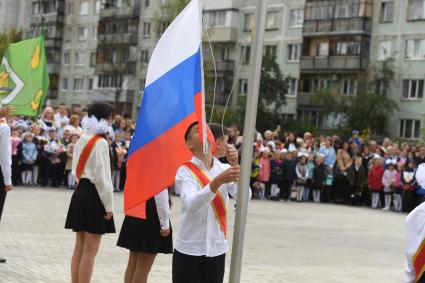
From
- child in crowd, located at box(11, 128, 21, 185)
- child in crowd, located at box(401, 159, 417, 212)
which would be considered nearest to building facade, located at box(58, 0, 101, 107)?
child in crowd, located at box(401, 159, 417, 212)

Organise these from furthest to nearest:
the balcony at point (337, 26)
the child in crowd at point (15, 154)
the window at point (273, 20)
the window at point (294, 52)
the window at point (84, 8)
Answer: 1. the window at point (84, 8)
2. the window at point (273, 20)
3. the window at point (294, 52)
4. the balcony at point (337, 26)
5. the child in crowd at point (15, 154)

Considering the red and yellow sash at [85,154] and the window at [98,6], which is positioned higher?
the window at [98,6]

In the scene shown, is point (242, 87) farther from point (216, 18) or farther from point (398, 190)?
point (398, 190)

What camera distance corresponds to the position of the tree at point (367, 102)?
5381 cm

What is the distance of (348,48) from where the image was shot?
59.5 metres

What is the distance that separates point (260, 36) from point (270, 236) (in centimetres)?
1019

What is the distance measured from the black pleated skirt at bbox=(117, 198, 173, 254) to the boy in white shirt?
4.24 ft

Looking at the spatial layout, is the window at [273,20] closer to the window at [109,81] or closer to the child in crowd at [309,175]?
the window at [109,81]

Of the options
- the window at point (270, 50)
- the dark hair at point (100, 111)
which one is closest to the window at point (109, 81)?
the window at point (270, 50)

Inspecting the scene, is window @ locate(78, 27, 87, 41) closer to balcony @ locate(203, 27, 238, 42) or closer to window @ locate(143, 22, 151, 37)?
window @ locate(143, 22, 151, 37)

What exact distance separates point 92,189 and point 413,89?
50022mm

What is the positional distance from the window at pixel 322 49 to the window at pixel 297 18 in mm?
2362

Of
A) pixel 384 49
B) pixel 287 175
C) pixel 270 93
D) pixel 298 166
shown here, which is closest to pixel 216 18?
pixel 270 93

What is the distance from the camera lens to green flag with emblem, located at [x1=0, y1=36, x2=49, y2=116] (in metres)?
13.3
